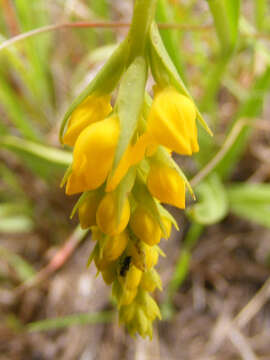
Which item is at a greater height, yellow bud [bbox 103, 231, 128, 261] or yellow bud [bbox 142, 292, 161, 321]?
yellow bud [bbox 103, 231, 128, 261]

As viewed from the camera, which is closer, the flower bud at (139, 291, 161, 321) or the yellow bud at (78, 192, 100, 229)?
the yellow bud at (78, 192, 100, 229)

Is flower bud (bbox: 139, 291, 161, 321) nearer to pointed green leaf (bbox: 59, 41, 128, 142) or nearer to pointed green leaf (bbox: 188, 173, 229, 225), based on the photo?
pointed green leaf (bbox: 59, 41, 128, 142)

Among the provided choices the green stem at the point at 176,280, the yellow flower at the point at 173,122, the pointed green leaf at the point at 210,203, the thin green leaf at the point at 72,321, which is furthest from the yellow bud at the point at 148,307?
the thin green leaf at the point at 72,321

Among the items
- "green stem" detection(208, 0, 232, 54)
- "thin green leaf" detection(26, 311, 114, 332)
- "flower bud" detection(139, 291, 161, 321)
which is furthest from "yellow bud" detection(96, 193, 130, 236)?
"thin green leaf" detection(26, 311, 114, 332)

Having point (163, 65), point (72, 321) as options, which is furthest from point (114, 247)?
point (72, 321)

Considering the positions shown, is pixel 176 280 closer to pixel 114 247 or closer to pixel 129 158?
pixel 114 247

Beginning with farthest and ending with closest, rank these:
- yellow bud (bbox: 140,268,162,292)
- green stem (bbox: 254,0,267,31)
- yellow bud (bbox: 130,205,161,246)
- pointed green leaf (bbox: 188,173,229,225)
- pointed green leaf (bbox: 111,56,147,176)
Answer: green stem (bbox: 254,0,267,31) < pointed green leaf (bbox: 188,173,229,225) < yellow bud (bbox: 140,268,162,292) < yellow bud (bbox: 130,205,161,246) < pointed green leaf (bbox: 111,56,147,176)
